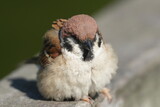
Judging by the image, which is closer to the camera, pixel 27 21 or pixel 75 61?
pixel 75 61

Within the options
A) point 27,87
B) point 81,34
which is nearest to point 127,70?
point 27,87

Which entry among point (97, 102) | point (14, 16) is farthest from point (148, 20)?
point (14, 16)

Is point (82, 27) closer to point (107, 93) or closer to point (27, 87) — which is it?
point (107, 93)

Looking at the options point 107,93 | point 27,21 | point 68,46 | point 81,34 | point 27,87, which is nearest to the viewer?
point 81,34

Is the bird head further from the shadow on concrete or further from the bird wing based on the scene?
the shadow on concrete

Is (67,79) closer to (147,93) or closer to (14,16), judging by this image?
(147,93)

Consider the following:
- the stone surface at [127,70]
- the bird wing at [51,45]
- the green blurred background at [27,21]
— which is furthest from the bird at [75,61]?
the green blurred background at [27,21]

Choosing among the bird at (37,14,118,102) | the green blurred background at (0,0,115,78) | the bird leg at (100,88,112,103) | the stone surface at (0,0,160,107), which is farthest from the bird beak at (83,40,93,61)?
the green blurred background at (0,0,115,78)
